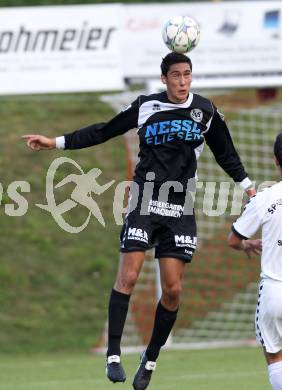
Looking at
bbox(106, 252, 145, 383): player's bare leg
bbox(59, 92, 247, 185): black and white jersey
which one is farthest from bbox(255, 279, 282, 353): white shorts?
bbox(59, 92, 247, 185): black and white jersey

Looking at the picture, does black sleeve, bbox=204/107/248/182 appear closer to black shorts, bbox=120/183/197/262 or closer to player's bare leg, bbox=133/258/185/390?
black shorts, bbox=120/183/197/262

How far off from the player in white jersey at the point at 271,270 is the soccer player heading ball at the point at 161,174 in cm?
126

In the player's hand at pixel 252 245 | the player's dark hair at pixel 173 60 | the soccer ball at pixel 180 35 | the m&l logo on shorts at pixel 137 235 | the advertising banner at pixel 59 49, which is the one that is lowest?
the player's hand at pixel 252 245

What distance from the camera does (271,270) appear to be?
22.2 ft

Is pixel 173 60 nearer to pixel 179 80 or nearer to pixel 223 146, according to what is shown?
pixel 179 80

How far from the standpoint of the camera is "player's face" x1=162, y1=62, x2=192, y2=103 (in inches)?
314

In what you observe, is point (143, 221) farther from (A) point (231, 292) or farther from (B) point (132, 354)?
(A) point (231, 292)

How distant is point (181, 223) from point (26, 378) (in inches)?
99.4

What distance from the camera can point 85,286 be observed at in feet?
45.1

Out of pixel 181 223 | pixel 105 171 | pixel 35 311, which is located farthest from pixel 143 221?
pixel 105 171

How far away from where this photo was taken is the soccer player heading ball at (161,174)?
26.1 ft

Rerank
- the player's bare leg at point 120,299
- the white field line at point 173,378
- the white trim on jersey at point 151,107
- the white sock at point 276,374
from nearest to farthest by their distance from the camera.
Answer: the white sock at point 276,374
the player's bare leg at point 120,299
the white trim on jersey at point 151,107
the white field line at point 173,378

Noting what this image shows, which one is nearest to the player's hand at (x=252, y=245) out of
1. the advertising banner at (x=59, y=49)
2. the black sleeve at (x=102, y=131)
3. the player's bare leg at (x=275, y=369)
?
the player's bare leg at (x=275, y=369)

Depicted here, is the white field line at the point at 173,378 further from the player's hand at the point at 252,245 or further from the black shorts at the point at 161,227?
the player's hand at the point at 252,245
